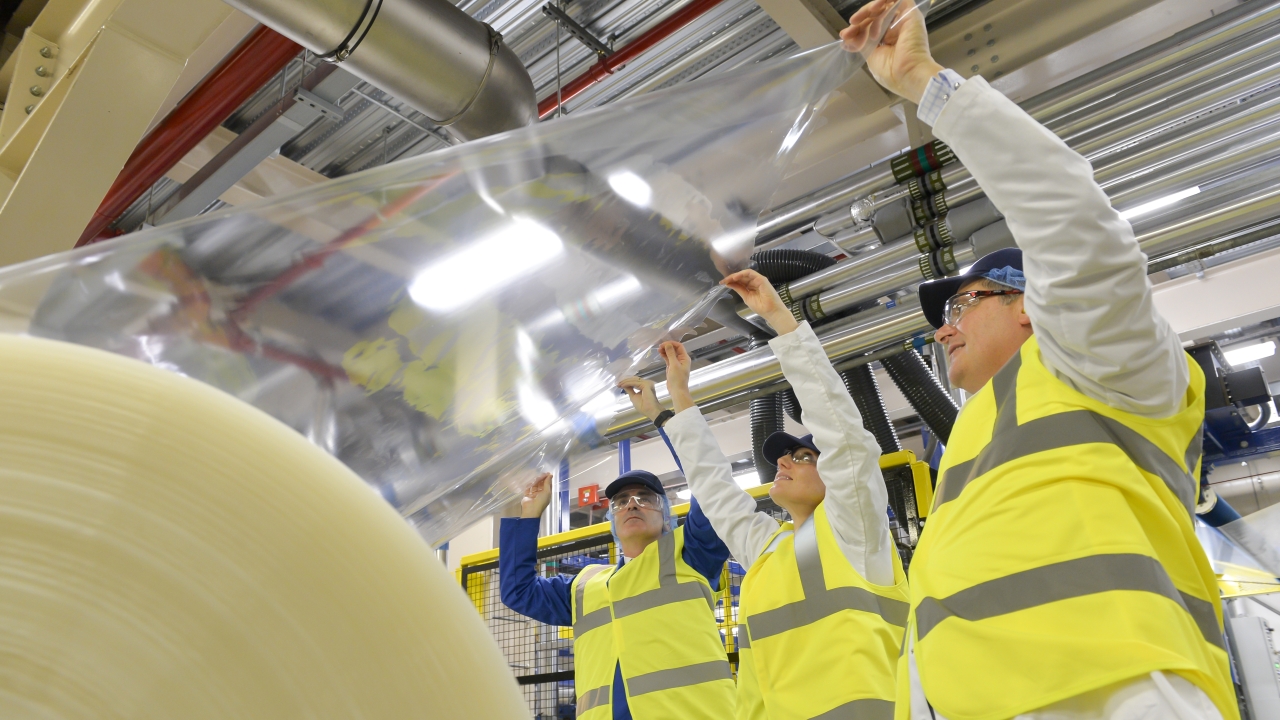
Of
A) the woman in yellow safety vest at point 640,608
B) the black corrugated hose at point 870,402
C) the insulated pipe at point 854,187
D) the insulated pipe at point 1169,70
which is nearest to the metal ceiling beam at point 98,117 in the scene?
the woman in yellow safety vest at point 640,608

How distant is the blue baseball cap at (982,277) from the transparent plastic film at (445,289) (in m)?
0.53

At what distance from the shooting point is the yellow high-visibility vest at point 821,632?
194 cm

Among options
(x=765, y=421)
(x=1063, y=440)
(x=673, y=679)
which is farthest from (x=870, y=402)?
(x=1063, y=440)

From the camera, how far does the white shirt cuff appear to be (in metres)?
1.33

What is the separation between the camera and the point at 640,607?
9.06 feet

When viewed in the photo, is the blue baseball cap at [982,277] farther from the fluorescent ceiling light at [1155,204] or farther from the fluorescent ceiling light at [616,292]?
the fluorescent ceiling light at [1155,204]

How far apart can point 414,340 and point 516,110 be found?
1.61 meters

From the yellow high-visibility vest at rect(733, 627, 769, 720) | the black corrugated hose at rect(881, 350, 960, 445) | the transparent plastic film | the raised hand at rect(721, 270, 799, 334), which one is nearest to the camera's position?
the transparent plastic film

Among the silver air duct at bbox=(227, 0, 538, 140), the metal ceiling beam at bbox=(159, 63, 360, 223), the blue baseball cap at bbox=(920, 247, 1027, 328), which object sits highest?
the metal ceiling beam at bbox=(159, 63, 360, 223)

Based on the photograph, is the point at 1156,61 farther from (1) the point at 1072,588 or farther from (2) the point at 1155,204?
(1) the point at 1072,588

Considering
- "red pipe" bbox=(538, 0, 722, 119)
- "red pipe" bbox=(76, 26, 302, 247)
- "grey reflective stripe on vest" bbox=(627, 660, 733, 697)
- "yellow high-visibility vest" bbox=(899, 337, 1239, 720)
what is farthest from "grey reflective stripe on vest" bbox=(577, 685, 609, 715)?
"red pipe" bbox=(76, 26, 302, 247)

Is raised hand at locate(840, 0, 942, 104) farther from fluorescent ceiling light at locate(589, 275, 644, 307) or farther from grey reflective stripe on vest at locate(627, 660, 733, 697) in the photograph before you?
grey reflective stripe on vest at locate(627, 660, 733, 697)

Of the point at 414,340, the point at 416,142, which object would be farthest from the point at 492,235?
the point at 416,142

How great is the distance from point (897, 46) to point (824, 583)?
130cm
